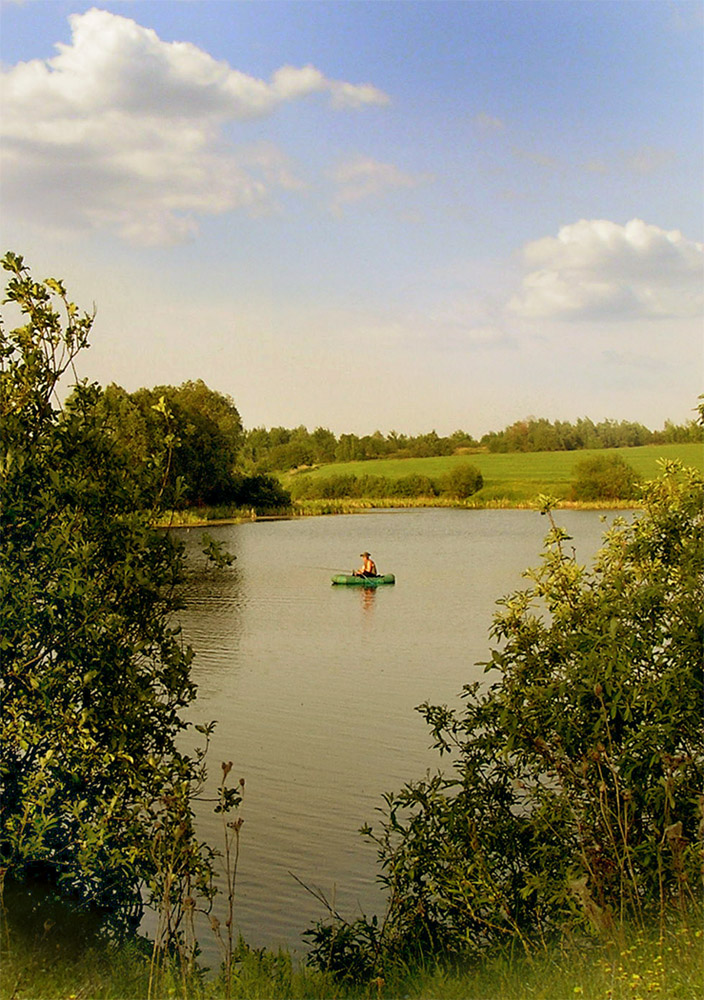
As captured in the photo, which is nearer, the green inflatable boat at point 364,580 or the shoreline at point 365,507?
the green inflatable boat at point 364,580

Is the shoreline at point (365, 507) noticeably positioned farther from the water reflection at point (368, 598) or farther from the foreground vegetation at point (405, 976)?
the foreground vegetation at point (405, 976)

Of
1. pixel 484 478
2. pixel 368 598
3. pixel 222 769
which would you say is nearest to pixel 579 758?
pixel 222 769

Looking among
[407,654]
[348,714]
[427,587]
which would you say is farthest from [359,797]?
[427,587]

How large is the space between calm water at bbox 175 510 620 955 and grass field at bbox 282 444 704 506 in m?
50.5

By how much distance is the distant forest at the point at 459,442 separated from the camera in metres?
124

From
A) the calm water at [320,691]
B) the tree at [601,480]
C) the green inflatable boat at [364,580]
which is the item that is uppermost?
the tree at [601,480]

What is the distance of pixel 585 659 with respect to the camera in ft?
21.7

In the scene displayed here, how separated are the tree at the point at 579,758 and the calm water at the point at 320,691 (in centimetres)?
171

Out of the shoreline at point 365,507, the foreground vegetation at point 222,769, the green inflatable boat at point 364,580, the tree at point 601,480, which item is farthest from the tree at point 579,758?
the tree at point 601,480

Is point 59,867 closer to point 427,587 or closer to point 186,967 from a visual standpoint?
point 186,967

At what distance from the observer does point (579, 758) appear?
276 inches

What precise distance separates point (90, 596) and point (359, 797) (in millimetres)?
5911

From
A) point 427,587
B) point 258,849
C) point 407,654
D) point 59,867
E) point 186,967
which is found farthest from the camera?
point 427,587

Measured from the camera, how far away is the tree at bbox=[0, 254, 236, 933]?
22.0ft
